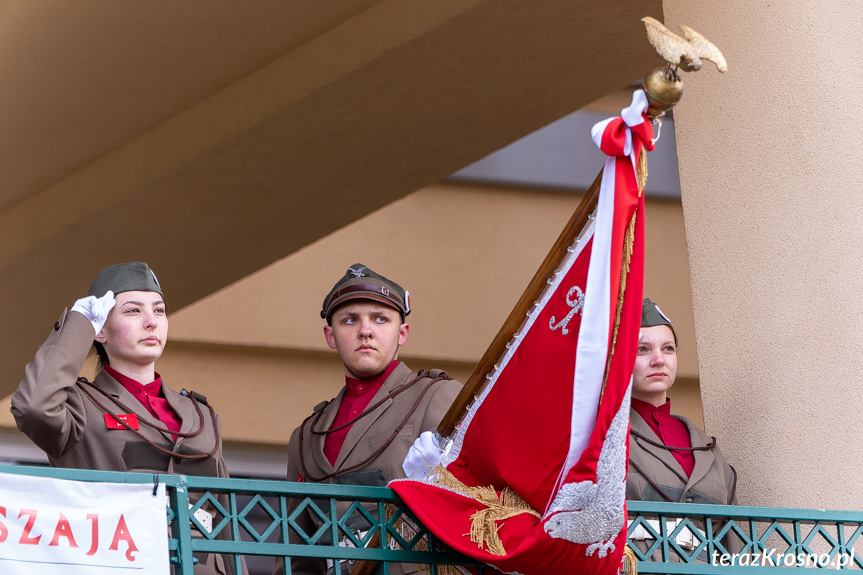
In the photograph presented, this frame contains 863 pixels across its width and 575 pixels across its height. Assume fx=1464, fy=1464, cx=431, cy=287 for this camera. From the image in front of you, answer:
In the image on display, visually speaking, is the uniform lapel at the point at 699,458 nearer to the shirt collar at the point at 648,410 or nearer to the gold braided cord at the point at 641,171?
the shirt collar at the point at 648,410

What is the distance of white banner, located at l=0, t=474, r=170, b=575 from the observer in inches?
151

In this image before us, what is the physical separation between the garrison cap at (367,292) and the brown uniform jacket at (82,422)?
716 millimetres

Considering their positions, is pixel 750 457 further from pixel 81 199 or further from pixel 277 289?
pixel 277 289

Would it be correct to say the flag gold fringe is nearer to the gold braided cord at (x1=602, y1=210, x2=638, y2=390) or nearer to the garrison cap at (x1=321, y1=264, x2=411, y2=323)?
the gold braided cord at (x1=602, y1=210, x2=638, y2=390)

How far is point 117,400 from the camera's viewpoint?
4.95 m

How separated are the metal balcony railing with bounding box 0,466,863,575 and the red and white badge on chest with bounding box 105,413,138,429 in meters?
0.32

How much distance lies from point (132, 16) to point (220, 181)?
1340 mm

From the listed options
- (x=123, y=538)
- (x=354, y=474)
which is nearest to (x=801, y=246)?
(x=354, y=474)

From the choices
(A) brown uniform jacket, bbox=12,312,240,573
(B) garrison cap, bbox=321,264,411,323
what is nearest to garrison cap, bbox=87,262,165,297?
(A) brown uniform jacket, bbox=12,312,240,573

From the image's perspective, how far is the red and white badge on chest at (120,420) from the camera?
4.85 meters

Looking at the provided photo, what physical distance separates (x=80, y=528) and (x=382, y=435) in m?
1.49

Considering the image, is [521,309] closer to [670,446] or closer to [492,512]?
[492,512]

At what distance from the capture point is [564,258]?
13.7ft

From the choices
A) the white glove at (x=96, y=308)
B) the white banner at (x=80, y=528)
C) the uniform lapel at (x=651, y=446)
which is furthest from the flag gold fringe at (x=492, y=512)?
the white glove at (x=96, y=308)
